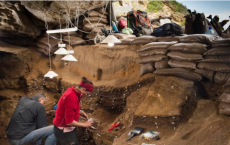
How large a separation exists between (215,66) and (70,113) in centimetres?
265

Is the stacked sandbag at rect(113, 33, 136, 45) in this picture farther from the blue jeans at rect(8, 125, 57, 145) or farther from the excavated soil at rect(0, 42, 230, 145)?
the blue jeans at rect(8, 125, 57, 145)

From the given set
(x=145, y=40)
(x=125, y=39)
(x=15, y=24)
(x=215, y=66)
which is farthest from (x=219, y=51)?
(x=15, y=24)

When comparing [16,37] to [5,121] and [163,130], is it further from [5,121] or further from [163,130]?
[163,130]

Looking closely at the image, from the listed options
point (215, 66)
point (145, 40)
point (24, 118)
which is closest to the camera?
point (24, 118)

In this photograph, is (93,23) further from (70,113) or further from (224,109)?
Answer: (224,109)

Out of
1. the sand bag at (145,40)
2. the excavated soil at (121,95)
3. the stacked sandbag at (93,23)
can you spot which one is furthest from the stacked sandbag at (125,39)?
the stacked sandbag at (93,23)

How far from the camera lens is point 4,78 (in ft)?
23.3

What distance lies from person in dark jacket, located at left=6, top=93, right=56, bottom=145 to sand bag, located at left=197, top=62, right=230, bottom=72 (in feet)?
9.96

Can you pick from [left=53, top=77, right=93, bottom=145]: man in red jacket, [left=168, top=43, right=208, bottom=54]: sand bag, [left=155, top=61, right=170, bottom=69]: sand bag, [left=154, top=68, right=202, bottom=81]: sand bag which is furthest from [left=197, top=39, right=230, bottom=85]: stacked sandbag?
[left=53, top=77, right=93, bottom=145]: man in red jacket

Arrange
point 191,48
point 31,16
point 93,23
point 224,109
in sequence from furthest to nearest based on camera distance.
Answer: point 93,23 < point 31,16 < point 191,48 < point 224,109

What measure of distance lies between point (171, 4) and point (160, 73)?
21.3ft

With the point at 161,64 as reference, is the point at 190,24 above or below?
above

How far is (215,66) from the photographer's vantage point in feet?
12.3

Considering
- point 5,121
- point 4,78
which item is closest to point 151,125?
point 5,121
